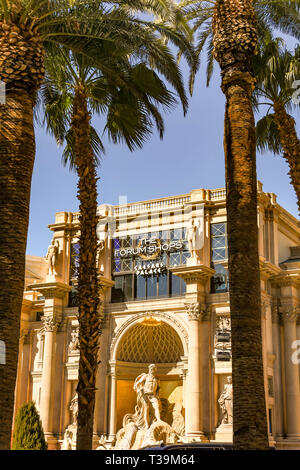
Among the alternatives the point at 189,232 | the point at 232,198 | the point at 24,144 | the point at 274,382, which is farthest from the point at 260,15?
the point at 274,382

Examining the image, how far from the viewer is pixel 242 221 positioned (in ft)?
40.7

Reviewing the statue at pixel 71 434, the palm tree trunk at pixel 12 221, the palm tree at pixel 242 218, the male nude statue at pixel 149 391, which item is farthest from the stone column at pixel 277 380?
the palm tree trunk at pixel 12 221

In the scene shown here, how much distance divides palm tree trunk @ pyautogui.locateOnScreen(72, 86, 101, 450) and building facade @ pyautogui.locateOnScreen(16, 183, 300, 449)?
1906 cm

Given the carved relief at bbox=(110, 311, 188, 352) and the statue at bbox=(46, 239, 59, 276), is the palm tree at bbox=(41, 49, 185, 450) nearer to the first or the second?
the carved relief at bbox=(110, 311, 188, 352)

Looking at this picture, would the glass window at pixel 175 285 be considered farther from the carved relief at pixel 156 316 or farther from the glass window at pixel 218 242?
the glass window at pixel 218 242

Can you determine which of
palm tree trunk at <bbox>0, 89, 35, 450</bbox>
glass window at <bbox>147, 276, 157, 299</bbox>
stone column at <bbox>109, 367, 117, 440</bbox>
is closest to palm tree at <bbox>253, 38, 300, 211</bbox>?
palm tree trunk at <bbox>0, 89, 35, 450</bbox>

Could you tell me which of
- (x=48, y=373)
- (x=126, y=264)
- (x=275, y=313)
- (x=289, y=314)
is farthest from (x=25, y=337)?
(x=289, y=314)

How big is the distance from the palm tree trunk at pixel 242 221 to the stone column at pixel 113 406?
26.9 meters

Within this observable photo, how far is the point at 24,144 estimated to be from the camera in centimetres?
1166

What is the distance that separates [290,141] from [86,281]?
894cm

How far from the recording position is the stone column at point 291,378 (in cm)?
3469

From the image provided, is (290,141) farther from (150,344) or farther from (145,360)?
(145,360)

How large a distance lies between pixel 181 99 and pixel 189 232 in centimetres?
2000

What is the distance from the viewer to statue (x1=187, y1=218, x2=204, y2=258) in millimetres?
36438
